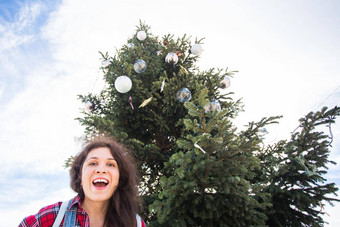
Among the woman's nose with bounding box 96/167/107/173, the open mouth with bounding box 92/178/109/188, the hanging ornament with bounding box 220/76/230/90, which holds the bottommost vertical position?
the open mouth with bounding box 92/178/109/188

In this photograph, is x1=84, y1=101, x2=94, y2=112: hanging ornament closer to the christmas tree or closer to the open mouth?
the christmas tree

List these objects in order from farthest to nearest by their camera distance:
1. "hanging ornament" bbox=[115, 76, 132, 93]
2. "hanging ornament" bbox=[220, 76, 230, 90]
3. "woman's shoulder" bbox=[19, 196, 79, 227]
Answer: "hanging ornament" bbox=[220, 76, 230, 90] → "hanging ornament" bbox=[115, 76, 132, 93] → "woman's shoulder" bbox=[19, 196, 79, 227]

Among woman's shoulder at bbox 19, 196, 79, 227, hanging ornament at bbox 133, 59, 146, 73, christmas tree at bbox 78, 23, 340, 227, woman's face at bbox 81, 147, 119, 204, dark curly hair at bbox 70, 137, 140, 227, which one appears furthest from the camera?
hanging ornament at bbox 133, 59, 146, 73

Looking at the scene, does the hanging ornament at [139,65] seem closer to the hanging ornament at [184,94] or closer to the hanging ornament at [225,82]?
the hanging ornament at [184,94]

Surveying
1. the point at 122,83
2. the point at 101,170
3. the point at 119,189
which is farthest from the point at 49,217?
the point at 122,83

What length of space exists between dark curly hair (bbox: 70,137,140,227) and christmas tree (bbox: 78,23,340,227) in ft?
3.09

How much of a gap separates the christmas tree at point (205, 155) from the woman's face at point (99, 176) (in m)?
1.21

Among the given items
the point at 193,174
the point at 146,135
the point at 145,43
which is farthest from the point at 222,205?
the point at 145,43

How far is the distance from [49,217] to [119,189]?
67 cm

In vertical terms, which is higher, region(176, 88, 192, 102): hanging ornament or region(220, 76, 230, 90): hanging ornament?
region(220, 76, 230, 90): hanging ornament

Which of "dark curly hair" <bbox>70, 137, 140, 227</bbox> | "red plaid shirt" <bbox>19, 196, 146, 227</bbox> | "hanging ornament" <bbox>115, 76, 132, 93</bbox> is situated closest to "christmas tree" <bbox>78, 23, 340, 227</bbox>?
"hanging ornament" <bbox>115, 76, 132, 93</bbox>

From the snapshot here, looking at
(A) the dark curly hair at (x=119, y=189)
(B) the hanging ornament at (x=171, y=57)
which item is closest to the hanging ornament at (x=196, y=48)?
(B) the hanging ornament at (x=171, y=57)

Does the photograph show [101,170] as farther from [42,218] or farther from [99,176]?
[42,218]

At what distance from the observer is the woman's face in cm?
190
